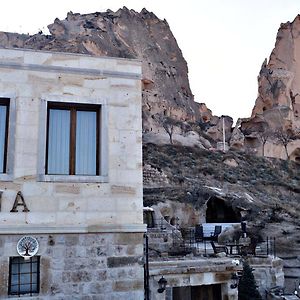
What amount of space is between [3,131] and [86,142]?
4.34ft

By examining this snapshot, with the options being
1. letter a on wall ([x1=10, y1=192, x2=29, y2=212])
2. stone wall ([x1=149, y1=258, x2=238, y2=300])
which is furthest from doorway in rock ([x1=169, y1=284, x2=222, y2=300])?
letter a on wall ([x1=10, y1=192, x2=29, y2=212])

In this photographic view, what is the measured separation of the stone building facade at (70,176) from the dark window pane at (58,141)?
0.02 m

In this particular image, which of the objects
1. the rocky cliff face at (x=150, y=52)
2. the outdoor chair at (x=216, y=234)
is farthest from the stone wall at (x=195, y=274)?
the rocky cliff face at (x=150, y=52)

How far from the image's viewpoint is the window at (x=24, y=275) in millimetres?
6570

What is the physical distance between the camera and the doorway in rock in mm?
9680

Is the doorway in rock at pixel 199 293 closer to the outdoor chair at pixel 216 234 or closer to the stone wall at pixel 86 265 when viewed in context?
the stone wall at pixel 86 265

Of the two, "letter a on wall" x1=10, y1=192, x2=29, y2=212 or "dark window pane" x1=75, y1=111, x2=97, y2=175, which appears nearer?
"letter a on wall" x1=10, y1=192, x2=29, y2=212

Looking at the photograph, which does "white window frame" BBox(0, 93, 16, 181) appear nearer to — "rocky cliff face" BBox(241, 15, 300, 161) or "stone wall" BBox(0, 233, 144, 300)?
"stone wall" BBox(0, 233, 144, 300)

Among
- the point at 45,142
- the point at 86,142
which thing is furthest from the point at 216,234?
the point at 45,142

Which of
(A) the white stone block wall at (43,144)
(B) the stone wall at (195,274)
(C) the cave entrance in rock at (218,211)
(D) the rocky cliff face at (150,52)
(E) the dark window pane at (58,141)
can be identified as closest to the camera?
(A) the white stone block wall at (43,144)

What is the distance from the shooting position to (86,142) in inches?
291

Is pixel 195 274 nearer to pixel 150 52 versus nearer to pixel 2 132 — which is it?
pixel 2 132

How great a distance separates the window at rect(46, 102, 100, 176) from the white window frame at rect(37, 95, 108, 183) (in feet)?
0.35

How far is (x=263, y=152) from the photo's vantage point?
59.3m
